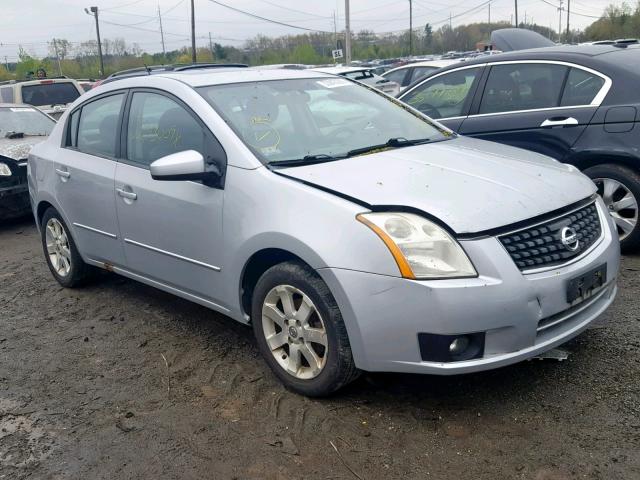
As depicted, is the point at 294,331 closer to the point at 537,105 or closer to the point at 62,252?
the point at 62,252

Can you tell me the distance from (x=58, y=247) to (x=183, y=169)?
2.45 meters

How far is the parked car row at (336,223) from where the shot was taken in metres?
2.97

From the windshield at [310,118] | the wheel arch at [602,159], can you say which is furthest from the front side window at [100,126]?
the wheel arch at [602,159]

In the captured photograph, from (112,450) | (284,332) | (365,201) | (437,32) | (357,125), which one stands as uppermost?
(437,32)

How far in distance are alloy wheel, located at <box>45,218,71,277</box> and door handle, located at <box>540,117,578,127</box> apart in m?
4.00

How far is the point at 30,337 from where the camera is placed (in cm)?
464

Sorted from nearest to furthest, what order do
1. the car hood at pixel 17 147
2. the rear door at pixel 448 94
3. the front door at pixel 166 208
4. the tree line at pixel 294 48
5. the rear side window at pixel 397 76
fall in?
1. the front door at pixel 166 208
2. the rear door at pixel 448 94
3. the car hood at pixel 17 147
4. the rear side window at pixel 397 76
5. the tree line at pixel 294 48

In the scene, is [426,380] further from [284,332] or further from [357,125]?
[357,125]

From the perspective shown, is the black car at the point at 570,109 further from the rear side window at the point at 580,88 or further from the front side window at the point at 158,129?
the front side window at the point at 158,129

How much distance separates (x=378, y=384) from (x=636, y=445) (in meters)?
1.25

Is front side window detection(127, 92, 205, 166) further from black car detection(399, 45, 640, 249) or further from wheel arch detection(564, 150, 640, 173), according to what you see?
wheel arch detection(564, 150, 640, 173)

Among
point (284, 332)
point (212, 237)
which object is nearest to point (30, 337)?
point (212, 237)

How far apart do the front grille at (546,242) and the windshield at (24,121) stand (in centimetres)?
777

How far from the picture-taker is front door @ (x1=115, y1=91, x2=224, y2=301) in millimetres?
3814
